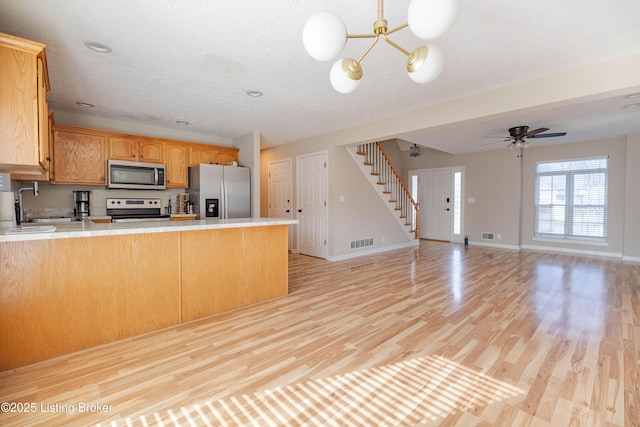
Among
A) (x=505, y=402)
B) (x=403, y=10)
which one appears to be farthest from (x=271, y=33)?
(x=505, y=402)

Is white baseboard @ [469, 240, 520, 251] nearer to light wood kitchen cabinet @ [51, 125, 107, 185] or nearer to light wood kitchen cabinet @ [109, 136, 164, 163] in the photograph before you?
light wood kitchen cabinet @ [109, 136, 164, 163]

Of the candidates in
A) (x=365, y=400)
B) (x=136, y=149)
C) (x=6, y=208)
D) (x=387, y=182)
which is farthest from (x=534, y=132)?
(x=6, y=208)

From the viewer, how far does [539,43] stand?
7.75 feet

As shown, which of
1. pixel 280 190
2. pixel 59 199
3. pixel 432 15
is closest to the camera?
pixel 432 15

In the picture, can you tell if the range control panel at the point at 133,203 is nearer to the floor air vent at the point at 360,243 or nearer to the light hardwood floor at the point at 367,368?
the light hardwood floor at the point at 367,368

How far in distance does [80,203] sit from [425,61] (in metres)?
5.03

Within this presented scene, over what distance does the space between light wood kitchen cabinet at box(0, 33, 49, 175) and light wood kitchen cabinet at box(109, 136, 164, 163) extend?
2.58 meters

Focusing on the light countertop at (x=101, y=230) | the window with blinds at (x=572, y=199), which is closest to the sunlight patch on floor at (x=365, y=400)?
the light countertop at (x=101, y=230)

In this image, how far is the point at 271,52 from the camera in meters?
2.51

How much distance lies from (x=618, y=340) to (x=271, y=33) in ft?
12.2

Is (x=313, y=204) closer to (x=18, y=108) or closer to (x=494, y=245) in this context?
(x=18, y=108)

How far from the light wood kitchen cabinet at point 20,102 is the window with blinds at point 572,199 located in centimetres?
842

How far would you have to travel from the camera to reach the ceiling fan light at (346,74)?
1.72 metres

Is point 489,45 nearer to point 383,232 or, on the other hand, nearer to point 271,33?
point 271,33
